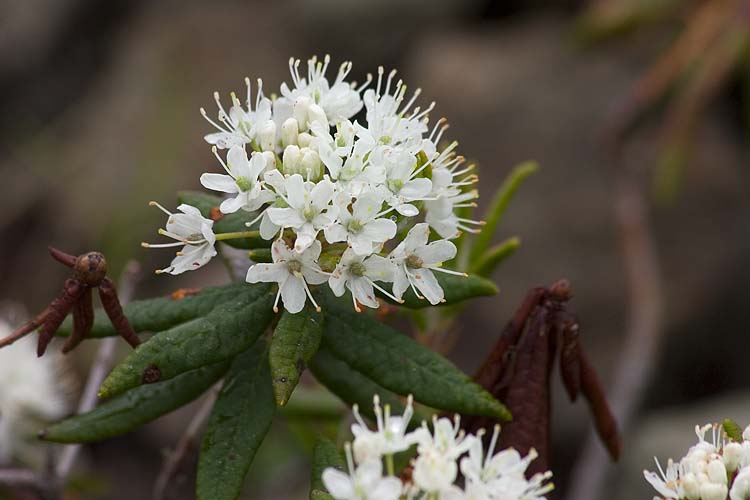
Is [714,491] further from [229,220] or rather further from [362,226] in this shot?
[229,220]

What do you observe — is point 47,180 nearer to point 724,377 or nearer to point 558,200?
point 558,200

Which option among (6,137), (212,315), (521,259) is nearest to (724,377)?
(521,259)

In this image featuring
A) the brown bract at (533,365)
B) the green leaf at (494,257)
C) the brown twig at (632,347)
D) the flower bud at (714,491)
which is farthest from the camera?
the brown twig at (632,347)

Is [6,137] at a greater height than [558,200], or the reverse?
[6,137]

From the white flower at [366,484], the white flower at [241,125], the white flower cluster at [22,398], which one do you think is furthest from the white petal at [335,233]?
the white flower cluster at [22,398]

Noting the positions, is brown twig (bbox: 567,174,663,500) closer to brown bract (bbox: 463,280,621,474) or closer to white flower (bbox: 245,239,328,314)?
brown bract (bbox: 463,280,621,474)

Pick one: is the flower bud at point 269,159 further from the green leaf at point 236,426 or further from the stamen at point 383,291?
the green leaf at point 236,426

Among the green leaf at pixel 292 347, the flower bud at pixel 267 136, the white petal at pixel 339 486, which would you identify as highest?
the flower bud at pixel 267 136
